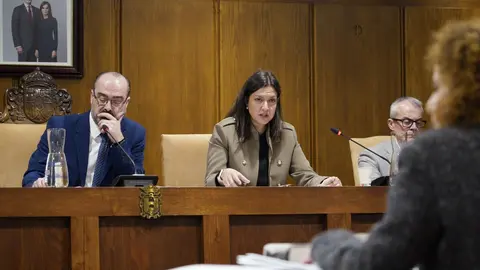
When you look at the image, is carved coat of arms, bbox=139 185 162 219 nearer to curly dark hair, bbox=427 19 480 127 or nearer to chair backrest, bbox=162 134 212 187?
chair backrest, bbox=162 134 212 187

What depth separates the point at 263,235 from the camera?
8.50ft

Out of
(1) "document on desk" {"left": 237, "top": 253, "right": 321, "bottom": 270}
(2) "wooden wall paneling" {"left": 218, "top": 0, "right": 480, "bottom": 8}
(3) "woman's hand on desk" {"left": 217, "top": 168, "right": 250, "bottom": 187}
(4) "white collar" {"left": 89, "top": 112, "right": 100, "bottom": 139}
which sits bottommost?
(1) "document on desk" {"left": 237, "top": 253, "right": 321, "bottom": 270}

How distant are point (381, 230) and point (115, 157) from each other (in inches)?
93.0

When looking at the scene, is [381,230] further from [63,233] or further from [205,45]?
[205,45]

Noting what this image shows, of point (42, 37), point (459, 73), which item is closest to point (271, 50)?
point (42, 37)

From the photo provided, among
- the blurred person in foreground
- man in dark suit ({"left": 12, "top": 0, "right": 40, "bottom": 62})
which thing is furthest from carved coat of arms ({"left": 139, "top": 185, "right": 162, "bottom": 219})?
man in dark suit ({"left": 12, "top": 0, "right": 40, "bottom": 62})

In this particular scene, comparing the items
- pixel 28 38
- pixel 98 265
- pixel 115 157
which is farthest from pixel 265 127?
pixel 28 38

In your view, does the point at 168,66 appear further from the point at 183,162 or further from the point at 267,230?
the point at 267,230

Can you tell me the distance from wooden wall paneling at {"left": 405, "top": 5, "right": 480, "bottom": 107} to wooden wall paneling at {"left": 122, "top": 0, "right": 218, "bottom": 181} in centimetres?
137

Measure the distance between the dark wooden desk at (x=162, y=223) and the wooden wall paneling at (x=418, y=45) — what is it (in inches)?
101

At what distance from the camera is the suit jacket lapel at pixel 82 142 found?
3.33 metres

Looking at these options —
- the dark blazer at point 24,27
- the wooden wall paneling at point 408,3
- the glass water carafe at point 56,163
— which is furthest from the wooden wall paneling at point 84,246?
the wooden wall paneling at point 408,3

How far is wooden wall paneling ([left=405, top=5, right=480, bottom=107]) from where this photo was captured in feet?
16.7

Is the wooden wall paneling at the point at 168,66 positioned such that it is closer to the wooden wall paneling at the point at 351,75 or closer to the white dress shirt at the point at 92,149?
the wooden wall paneling at the point at 351,75
